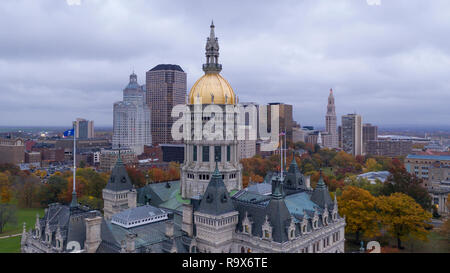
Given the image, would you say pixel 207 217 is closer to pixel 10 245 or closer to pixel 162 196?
pixel 162 196

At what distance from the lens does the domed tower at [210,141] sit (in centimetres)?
5934

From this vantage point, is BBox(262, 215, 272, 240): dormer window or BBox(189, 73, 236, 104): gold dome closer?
BBox(262, 215, 272, 240): dormer window

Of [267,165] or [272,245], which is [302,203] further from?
[267,165]

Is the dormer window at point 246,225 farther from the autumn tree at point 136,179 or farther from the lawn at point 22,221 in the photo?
the autumn tree at point 136,179

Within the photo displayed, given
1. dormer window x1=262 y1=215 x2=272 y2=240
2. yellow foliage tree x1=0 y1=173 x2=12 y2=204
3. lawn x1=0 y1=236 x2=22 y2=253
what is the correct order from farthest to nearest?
yellow foliage tree x1=0 y1=173 x2=12 y2=204 < lawn x1=0 y1=236 x2=22 y2=253 < dormer window x1=262 y1=215 x2=272 y2=240

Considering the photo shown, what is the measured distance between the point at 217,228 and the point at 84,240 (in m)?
18.0

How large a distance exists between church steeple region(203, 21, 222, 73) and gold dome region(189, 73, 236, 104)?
111cm

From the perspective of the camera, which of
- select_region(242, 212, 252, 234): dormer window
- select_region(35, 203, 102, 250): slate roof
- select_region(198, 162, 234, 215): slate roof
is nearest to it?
select_region(35, 203, 102, 250): slate roof

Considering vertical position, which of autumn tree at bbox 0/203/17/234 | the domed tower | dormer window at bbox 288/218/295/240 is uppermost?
the domed tower

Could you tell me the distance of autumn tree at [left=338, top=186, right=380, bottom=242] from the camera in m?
62.6

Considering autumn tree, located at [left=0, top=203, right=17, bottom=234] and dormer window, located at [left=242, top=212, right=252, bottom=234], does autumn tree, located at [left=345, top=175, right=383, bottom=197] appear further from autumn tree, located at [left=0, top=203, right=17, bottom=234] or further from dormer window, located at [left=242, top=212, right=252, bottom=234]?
autumn tree, located at [left=0, top=203, right=17, bottom=234]

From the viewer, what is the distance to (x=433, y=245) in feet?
211

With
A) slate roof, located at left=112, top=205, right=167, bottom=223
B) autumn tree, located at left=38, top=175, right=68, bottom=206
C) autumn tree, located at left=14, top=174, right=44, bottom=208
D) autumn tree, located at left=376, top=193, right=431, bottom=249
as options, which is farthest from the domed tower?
autumn tree, located at left=14, top=174, right=44, bottom=208

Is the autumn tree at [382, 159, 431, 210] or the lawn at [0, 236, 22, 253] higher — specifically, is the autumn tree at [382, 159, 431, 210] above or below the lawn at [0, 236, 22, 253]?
above
